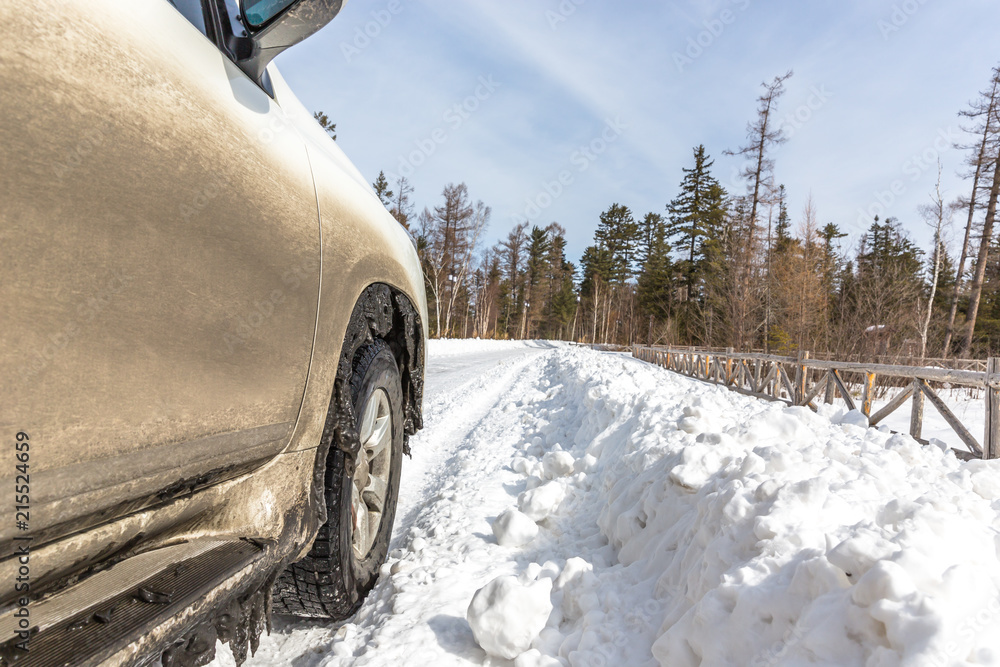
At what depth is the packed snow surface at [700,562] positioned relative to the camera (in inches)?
53.1

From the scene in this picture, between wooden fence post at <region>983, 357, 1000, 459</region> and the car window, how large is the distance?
24.2 feet

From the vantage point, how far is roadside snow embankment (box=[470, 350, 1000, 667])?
1311mm

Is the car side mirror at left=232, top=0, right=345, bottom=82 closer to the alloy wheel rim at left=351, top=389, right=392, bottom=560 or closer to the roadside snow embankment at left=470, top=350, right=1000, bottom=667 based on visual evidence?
the alloy wheel rim at left=351, top=389, right=392, bottom=560

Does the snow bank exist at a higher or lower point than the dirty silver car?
lower

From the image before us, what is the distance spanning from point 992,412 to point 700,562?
19.0 feet

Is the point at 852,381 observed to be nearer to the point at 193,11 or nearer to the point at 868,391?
the point at 868,391

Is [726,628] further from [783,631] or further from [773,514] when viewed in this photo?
[773,514]

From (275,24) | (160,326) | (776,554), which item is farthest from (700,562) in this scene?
(275,24)

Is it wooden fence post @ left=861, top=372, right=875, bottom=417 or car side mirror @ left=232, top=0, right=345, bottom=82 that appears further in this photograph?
wooden fence post @ left=861, top=372, right=875, bottom=417

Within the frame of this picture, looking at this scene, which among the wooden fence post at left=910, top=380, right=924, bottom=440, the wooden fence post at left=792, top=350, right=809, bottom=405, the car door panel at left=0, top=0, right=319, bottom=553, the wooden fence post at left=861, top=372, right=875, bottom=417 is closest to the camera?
the car door panel at left=0, top=0, right=319, bottom=553

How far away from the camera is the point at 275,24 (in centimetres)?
134

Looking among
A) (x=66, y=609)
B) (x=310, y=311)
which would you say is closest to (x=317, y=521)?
(x=310, y=311)

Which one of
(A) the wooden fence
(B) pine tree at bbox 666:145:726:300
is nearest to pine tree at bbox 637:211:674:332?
(B) pine tree at bbox 666:145:726:300

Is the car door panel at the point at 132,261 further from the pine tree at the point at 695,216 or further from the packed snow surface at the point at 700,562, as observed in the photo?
the pine tree at the point at 695,216
